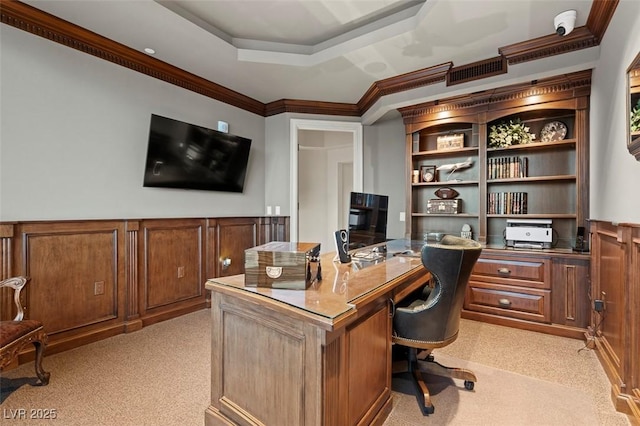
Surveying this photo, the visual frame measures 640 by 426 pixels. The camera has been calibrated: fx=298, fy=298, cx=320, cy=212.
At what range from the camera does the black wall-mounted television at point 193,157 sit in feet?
10.1

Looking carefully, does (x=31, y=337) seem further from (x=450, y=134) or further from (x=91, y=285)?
(x=450, y=134)

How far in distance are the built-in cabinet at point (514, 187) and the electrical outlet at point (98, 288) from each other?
11.0 ft

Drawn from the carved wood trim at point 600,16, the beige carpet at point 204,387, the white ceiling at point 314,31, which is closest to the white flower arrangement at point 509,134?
the white ceiling at point 314,31

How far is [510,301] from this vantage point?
303 cm

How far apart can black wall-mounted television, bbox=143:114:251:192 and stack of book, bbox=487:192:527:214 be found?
3078 millimetres

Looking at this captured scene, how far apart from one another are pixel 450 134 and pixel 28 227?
14.0ft

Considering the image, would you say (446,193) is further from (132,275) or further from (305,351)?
(132,275)

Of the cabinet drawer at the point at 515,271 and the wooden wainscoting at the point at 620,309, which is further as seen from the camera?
the cabinet drawer at the point at 515,271

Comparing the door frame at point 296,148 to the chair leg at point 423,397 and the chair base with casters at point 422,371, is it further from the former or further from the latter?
the chair leg at point 423,397

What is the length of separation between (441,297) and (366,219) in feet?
2.97

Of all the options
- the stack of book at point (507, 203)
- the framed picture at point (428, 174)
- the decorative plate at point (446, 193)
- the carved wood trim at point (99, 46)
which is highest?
the carved wood trim at point (99, 46)

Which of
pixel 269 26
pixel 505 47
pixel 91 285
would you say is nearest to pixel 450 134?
pixel 505 47

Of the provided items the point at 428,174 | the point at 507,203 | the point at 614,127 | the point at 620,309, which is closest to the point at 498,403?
the point at 620,309

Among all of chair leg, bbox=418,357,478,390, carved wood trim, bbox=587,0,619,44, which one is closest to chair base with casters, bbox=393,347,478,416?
chair leg, bbox=418,357,478,390
